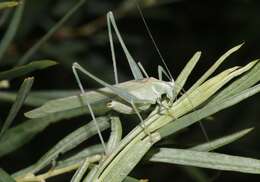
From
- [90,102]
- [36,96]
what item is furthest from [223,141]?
[36,96]

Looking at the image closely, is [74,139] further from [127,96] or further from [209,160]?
[209,160]

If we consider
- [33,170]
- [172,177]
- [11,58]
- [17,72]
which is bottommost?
[172,177]

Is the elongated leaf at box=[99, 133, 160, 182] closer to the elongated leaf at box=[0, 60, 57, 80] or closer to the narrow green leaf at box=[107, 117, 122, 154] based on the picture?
the narrow green leaf at box=[107, 117, 122, 154]

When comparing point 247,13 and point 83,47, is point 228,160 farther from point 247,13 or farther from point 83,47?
point 247,13

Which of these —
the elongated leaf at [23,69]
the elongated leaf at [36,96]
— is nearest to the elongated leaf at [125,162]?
the elongated leaf at [23,69]

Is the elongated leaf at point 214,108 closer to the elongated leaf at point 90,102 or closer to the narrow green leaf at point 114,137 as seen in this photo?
the narrow green leaf at point 114,137

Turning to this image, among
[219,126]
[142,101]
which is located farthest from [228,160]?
[219,126]
